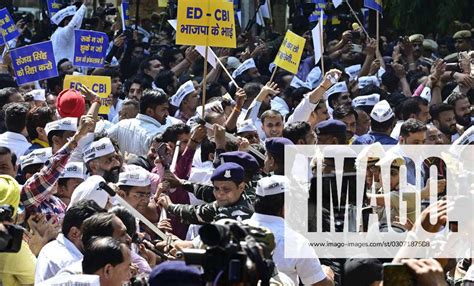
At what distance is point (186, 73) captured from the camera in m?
16.6

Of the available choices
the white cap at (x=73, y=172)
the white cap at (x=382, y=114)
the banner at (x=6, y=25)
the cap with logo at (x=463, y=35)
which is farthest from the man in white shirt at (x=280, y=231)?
the cap with logo at (x=463, y=35)

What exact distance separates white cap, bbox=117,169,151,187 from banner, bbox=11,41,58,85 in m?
4.70

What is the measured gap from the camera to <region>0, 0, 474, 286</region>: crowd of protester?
660 centimetres

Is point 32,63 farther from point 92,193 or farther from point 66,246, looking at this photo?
point 66,246

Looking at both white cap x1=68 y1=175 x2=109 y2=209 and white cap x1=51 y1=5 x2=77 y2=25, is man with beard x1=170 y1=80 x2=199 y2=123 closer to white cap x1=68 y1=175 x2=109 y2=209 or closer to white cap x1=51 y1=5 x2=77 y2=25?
white cap x1=68 y1=175 x2=109 y2=209

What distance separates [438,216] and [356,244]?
219 centimetres

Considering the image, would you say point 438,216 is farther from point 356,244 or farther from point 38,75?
point 38,75

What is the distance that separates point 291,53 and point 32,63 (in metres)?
2.83

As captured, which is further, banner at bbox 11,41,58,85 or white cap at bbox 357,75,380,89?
white cap at bbox 357,75,380,89

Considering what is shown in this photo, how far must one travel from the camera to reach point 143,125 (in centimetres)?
1121

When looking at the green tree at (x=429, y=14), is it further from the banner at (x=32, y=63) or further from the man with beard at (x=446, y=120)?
the banner at (x=32, y=63)

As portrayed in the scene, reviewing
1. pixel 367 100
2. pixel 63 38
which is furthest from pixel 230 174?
pixel 63 38

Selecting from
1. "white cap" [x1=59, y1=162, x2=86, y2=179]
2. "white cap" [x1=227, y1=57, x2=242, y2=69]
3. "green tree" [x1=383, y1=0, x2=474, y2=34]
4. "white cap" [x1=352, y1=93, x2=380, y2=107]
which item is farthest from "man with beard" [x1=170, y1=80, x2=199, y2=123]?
"green tree" [x1=383, y1=0, x2=474, y2=34]

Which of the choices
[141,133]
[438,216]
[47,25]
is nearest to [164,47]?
[47,25]
